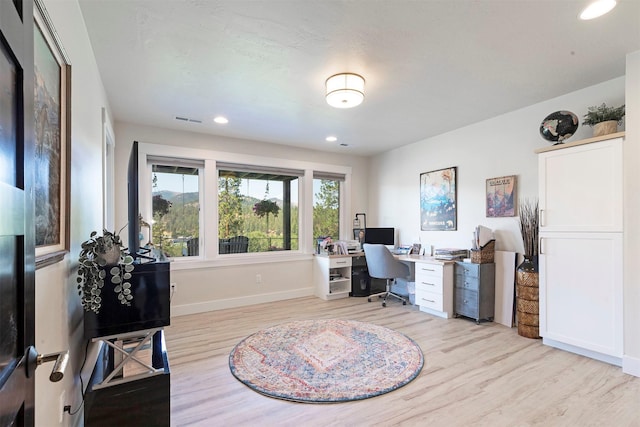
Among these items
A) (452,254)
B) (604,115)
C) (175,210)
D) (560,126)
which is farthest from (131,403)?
(604,115)

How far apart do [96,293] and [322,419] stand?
146 centimetres

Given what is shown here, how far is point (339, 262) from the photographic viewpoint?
4.75m

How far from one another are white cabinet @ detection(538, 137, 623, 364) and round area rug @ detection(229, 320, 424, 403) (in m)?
1.36

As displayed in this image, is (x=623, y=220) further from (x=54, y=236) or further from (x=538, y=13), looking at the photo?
(x=54, y=236)

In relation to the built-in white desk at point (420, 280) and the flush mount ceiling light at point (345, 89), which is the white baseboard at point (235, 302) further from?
the flush mount ceiling light at point (345, 89)

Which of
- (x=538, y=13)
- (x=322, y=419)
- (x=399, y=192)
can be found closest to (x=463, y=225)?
(x=399, y=192)

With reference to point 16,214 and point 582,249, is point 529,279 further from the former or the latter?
point 16,214

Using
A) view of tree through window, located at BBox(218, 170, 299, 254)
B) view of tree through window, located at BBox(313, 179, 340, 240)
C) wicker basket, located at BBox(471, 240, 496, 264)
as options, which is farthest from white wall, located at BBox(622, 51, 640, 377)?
view of tree through window, located at BBox(218, 170, 299, 254)

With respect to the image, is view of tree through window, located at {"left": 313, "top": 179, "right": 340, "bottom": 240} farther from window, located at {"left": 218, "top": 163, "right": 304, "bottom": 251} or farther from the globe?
the globe

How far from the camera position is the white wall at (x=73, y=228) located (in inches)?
48.0

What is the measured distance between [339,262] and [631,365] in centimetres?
322

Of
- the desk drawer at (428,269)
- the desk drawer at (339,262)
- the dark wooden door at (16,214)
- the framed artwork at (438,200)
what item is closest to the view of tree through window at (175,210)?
the desk drawer at (339,262)

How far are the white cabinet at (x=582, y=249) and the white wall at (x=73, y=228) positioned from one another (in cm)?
359

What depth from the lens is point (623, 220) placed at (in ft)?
7.75
